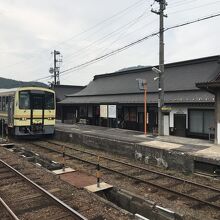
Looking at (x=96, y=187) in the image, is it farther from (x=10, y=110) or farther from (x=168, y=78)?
(x=168, y=78)

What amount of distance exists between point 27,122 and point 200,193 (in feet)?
41.9

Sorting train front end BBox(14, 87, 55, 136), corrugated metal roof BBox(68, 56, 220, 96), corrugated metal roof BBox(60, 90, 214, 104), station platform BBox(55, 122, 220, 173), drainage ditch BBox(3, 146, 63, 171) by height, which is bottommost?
drainage ditch BBox(3, 146, 63, 171)

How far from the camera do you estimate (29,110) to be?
62.4ft

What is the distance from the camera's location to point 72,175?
11289mm

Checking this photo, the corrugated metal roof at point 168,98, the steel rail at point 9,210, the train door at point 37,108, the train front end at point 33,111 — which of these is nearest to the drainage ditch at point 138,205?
the steel rail at point 9,210

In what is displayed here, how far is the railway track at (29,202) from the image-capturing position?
283 inches

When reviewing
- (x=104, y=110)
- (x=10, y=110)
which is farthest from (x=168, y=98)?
(x=10, y=110)

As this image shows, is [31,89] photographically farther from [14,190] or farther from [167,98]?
[14,190]

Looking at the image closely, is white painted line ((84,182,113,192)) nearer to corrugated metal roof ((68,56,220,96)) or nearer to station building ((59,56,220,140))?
station building ((59,56,220,140))

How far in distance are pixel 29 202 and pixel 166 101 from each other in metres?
14.0

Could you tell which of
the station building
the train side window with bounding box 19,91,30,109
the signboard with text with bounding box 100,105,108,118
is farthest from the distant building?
the train side window with bounding box 19,91,30,109

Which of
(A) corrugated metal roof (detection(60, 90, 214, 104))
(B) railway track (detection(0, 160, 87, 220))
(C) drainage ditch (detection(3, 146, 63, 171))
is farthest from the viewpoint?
(A) corrugated metal roof (detection(60, 90, 214, 104))

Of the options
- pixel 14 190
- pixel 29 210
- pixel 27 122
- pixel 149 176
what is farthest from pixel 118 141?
pixel 29 210

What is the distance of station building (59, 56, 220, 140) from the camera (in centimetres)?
1852
